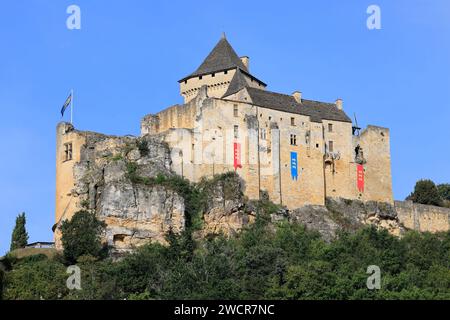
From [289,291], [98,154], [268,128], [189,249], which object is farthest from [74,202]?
[289,291]

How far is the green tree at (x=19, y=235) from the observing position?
7175 cm

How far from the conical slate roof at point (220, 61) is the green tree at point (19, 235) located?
52.2 ft

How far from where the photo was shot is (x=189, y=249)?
64000 mm

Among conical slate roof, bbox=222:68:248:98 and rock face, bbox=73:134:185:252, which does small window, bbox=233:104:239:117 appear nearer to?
conical slate roof, bbox=222:68:248:98

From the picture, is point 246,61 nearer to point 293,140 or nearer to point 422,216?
point 293,140

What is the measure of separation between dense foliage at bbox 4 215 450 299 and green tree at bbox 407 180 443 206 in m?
20.1

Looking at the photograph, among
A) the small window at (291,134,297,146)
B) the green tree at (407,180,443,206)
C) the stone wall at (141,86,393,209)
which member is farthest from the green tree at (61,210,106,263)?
the green tree at (407,180,443,206)

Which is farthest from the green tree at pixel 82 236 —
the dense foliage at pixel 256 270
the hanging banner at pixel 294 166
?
the hanging banner at pixel 294 166

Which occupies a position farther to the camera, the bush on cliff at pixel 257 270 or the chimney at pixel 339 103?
the chimney at pixel 339 103

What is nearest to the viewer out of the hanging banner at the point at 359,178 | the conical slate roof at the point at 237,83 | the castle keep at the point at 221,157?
the castle keep at the point at 221,157

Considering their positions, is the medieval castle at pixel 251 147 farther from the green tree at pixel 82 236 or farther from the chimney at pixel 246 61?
the chimney at pixel 246 61

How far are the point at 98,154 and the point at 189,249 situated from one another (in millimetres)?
10146

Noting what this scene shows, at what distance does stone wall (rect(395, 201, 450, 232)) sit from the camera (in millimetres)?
77938

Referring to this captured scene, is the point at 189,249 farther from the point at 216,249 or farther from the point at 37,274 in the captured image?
the point at 37,274
